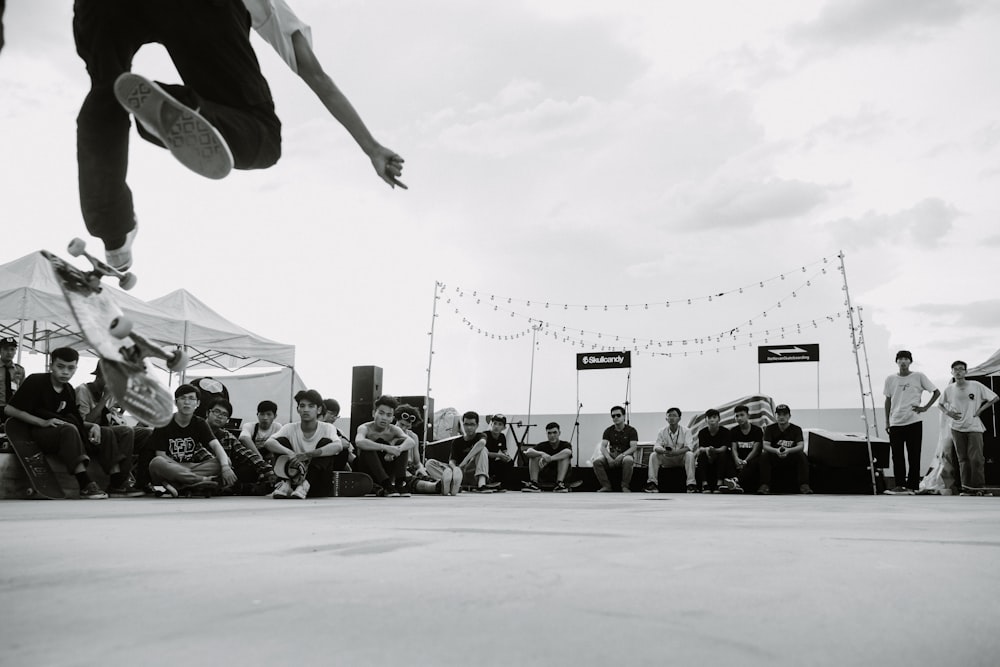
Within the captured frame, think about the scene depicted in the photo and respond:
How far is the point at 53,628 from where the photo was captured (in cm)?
79

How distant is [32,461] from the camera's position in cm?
477

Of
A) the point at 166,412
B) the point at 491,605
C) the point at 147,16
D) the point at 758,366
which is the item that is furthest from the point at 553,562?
the point at 758,366

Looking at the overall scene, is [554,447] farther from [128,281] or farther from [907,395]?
[128,281]

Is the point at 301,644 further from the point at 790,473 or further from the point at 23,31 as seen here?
the point at 790,473

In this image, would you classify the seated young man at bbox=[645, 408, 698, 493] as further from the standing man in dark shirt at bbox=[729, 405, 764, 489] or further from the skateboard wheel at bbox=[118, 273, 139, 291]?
the skateboard wheel at bbox=[118, 273, 139, 291]

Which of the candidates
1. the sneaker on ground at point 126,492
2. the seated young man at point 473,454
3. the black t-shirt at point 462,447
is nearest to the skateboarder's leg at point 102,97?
the sneaker on ground at point 126,492

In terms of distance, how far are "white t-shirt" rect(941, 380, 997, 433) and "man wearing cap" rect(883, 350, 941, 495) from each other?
0.29m

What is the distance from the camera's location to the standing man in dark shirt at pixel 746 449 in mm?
8422

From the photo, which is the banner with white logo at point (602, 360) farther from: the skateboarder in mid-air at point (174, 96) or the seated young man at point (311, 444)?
the skateboarder in mid-air at point (174, 96)

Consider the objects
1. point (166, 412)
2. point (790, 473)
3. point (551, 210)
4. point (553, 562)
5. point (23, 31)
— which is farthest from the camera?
point (790, 473)

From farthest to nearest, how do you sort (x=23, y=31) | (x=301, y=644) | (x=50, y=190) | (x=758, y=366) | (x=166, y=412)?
(x=758, y=366)
(x=50, y=190)
(x=166, y=412)
(x=23, y=31)
(x=301, y=644)

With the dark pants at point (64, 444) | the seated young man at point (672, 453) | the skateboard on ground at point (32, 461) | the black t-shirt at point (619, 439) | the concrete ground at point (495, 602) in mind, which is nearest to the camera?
the concrete ground at point (495, 602)

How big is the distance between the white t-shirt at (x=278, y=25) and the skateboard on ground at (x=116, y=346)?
68 centimetres

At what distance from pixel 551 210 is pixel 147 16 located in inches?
217
